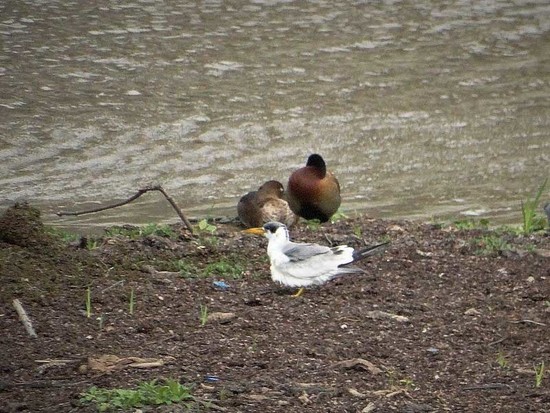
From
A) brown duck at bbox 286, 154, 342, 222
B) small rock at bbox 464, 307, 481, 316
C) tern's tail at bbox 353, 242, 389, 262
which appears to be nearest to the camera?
small rock at bbox 464, 307, 481, 316

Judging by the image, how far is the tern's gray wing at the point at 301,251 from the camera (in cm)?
614

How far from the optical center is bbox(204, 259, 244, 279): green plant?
21.1 feet

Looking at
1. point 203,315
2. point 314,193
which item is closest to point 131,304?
point 203,315

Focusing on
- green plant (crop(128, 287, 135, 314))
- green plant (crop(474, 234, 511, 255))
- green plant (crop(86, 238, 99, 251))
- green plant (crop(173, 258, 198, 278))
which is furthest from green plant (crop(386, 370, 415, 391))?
green plant (crop(86, 238, 99, 251))

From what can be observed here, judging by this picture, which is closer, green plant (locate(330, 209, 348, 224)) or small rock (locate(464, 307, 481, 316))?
small rock (locate(464, 307, 481, 316))

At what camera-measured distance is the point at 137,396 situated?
4.47m

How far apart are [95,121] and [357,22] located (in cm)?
495

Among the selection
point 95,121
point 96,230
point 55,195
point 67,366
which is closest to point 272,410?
point 67,366

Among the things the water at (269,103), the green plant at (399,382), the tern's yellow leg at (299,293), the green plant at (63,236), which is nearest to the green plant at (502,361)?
the green plant at (399,382)

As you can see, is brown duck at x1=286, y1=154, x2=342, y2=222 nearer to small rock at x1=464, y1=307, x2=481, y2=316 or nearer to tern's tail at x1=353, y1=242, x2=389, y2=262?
tern's tail at x1=353, y1=242, x2=389, y2=262

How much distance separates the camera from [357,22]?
15.4m

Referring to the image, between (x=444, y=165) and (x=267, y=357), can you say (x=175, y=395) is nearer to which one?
(x=267, y=357)

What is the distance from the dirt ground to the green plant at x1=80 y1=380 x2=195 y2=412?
0.14 feet

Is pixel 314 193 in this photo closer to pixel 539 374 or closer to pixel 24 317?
pixel 24 317
